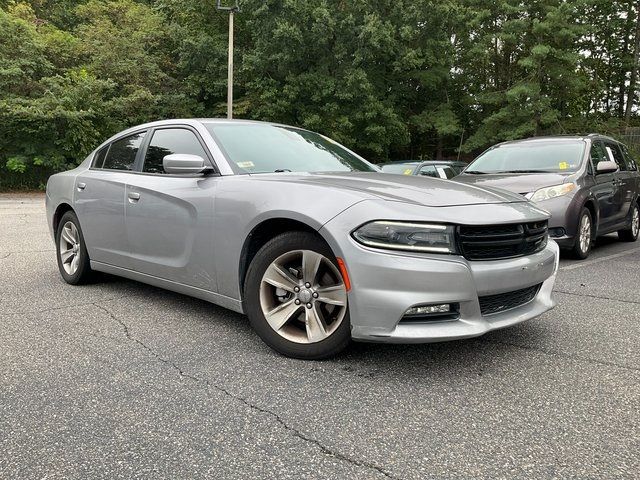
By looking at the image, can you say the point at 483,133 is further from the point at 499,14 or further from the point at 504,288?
the point at 504,288

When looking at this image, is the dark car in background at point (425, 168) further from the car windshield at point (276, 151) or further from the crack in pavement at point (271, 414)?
the crack in pavement at point (271, 414)

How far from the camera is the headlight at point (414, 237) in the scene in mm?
2828

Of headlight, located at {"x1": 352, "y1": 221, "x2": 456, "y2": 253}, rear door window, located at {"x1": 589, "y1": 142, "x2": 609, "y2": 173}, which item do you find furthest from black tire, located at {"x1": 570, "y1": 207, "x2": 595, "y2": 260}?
headlight, located at {"x1": 352, "y1": 221, "x2": 456, "y2": 253}

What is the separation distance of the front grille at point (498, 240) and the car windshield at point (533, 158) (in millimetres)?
4420

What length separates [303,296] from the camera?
315cm

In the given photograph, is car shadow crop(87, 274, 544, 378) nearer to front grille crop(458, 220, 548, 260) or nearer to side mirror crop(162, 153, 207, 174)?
front grille crop(458, 220, 548, 260)

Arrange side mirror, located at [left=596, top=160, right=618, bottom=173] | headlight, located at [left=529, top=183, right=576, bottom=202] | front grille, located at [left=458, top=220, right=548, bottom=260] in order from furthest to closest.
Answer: side mirror, located at [left=596, top=160, right=618, bottom=173] → headlight, located at [left=529, top=183, right=576, bottom=202] → front grille, located at [left=458, top=220, right=548, bottom=260]

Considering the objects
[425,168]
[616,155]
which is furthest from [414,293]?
[425,168]

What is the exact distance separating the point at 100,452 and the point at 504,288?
2116 millimetres

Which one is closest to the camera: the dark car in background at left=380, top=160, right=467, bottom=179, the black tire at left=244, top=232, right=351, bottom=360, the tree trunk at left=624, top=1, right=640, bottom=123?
the black tire at left=244, top=232, right=351, bottom=360

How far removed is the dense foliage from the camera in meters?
21.1

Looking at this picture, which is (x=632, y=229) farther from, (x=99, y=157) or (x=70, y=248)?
(x=70, y=248)

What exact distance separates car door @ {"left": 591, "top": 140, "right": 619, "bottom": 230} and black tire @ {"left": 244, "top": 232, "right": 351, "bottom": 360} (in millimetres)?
5476

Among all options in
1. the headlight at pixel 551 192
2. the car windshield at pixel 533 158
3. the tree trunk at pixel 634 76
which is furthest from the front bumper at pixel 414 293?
the tree trunk at pixel 634 76
